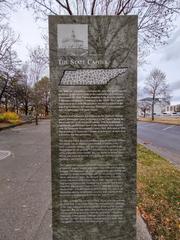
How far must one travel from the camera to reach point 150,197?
15.6 ft

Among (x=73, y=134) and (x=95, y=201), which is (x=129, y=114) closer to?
(x=73, y=134)

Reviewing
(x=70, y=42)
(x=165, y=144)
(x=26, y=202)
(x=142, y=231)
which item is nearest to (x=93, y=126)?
(x=70, y=42)

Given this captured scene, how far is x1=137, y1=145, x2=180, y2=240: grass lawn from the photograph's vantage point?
3.47m

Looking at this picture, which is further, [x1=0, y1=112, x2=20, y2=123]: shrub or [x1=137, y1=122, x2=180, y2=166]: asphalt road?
[x1=0, y1=112, x2=20, y2=123]: shrub

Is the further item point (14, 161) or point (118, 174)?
point (14, 161)

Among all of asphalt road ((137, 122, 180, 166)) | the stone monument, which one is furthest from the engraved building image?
asphalt road ((137, 122, 180, 166))

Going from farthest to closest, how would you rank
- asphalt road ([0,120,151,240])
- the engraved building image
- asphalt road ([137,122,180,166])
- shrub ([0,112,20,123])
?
shrub ([0,112,20,123]) < asphalt road ([137,122,180,166]) < asphalt road ([0,120,151,240]) < the engraved building image

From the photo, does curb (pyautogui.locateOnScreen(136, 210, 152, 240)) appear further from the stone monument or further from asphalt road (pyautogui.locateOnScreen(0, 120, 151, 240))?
the stone monument

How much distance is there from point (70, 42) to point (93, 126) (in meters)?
1.01

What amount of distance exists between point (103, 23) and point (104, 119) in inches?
43.6

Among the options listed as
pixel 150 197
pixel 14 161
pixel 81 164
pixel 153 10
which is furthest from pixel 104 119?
pixel 153 10

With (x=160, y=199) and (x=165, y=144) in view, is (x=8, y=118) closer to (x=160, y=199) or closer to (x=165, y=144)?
(x=165, y=144)

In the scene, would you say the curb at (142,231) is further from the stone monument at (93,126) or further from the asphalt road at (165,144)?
the asphalt road at (165,144)

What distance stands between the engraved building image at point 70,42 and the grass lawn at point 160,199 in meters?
2.81
